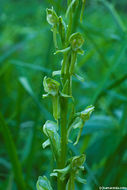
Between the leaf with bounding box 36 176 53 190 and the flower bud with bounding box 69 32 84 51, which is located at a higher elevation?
the flower bud with bounding box 69 32 84 51

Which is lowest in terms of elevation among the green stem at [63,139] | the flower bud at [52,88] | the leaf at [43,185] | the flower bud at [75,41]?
the leaf at [43,185]

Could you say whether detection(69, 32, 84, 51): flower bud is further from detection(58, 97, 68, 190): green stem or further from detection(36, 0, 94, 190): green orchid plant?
detection(58, 97, 68, 190): green stem

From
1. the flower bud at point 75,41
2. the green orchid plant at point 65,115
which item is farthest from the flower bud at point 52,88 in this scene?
the flower bud at point 75,41

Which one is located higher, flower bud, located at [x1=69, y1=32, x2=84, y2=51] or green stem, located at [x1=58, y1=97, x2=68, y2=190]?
flower bud, located at [x1=69, y1=32, x2=84, y2=51]

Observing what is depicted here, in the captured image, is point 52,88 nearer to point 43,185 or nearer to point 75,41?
point 75,41

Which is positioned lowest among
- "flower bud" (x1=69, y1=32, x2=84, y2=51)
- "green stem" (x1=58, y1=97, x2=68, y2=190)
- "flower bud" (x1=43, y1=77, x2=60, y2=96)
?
"green stem" (x1=58, y1=97, x2=68, y2=190)

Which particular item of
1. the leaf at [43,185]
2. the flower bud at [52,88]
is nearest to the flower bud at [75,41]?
the flower bud at [52,88]

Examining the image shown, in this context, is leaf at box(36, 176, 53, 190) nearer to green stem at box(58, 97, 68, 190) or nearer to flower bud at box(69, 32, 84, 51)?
green stem at box(58, 97, 68, 190)

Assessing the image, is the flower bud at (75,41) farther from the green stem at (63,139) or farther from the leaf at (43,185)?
the leaf at (43,185)

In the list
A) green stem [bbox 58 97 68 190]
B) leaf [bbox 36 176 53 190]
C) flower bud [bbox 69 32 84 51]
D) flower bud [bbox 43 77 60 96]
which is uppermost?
flower bud [bbox 69 32 84 51]

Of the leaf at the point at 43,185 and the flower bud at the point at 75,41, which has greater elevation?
the flower bud at the point at 75,41

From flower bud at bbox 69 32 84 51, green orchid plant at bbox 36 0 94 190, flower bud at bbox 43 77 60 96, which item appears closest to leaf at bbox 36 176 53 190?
green orchid plant at bbox 36 0 94 190

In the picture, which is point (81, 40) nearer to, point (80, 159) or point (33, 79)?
point (80, 159)
